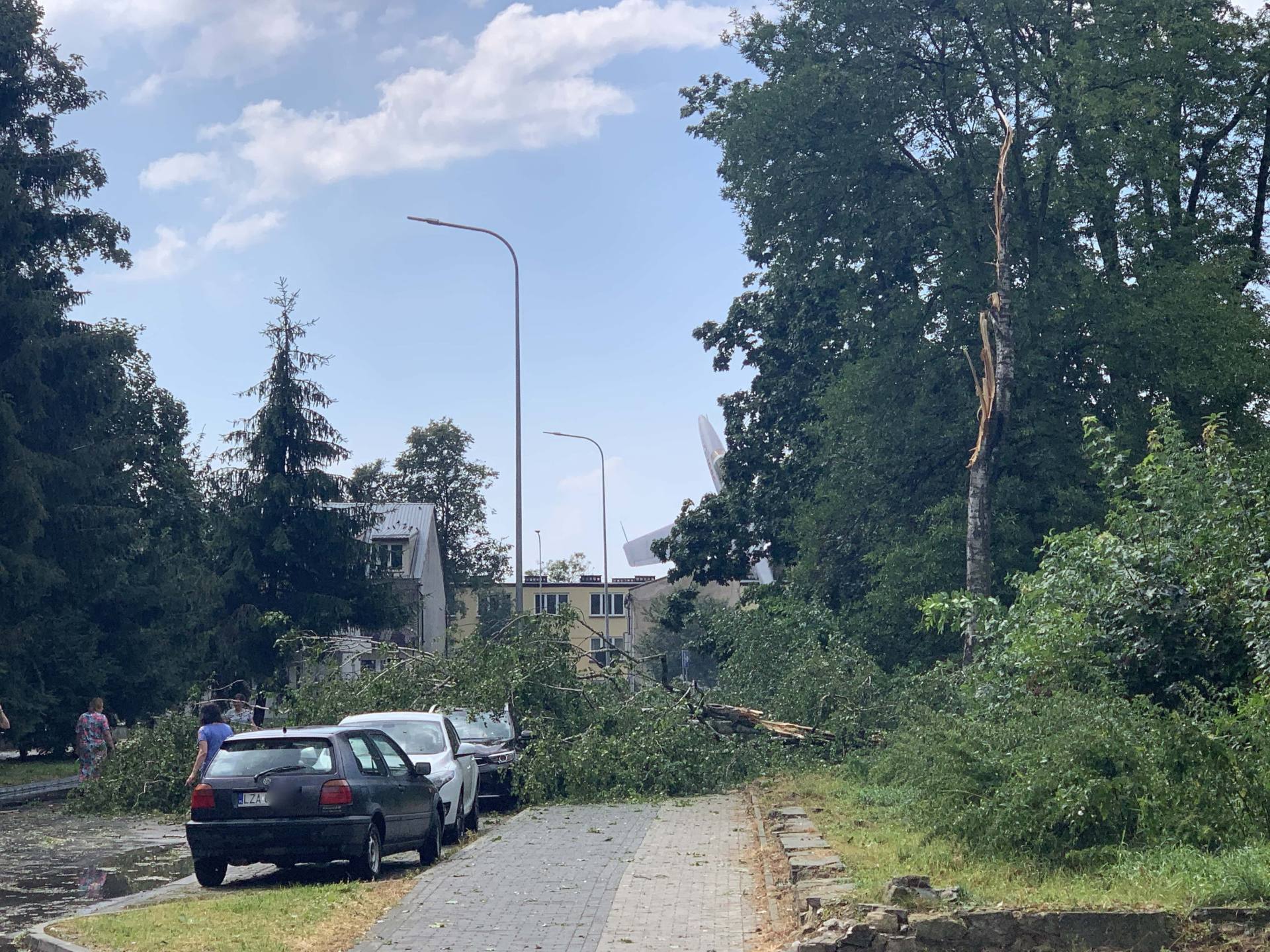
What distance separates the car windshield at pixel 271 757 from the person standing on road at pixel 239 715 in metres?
10.6

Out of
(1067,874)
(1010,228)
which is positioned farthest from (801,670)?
(1067,874)

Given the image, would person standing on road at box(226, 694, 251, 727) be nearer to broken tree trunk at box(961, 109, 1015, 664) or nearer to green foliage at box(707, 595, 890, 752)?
green foliage at box(707, 595, 890, 752)

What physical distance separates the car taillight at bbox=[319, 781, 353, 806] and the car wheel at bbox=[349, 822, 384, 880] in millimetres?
320

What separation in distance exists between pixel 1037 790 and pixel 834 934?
3.17 meters

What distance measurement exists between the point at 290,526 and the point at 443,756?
3141 centimetres

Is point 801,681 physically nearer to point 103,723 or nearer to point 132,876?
point 103,723

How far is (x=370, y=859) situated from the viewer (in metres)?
12.2

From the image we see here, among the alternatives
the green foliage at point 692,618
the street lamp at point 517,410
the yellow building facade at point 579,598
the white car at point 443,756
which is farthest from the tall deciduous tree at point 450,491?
the white car at point 443,756

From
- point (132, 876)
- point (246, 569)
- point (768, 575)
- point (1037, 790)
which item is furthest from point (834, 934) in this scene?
point (768, 575)

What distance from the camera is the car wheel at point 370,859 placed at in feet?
39.8

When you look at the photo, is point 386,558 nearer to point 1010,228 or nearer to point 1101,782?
point 1010,228

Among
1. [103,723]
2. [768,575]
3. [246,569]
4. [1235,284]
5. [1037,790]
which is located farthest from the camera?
[768,575]

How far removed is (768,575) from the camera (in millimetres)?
85688

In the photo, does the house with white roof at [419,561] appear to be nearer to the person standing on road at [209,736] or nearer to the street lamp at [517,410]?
the street lamp at [517,410]
